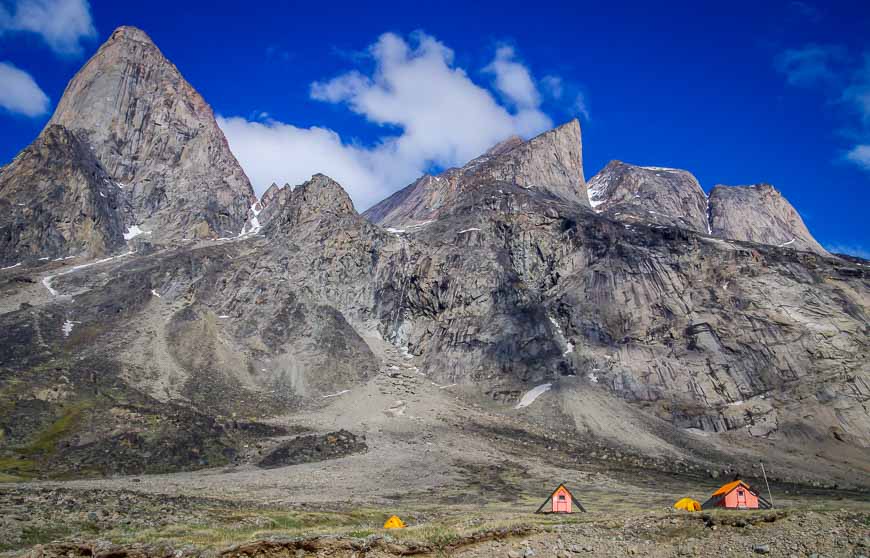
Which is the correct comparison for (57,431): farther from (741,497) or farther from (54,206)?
(54,206)

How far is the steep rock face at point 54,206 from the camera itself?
497ft

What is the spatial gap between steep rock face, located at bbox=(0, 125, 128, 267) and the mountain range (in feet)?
1.93

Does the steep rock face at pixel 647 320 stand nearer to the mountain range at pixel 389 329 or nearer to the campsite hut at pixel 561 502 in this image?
the mountain range at pixel 389 329

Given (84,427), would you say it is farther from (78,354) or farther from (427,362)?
(427,362)

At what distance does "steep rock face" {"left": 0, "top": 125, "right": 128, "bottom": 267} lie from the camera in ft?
497

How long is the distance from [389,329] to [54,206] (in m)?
100.0

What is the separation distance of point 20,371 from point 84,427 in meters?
27.0

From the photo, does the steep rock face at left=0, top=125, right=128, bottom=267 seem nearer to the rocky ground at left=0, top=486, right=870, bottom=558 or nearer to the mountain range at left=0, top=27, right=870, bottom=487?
the mountain range at left=0, top=27, right=870, bottom=487

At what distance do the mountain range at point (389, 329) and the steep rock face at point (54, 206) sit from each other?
59cm

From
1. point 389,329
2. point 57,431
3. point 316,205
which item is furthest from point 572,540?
point 316,205

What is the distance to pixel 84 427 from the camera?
8062 centimetres

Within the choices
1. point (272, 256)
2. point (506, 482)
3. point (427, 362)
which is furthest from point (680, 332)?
point (272, 256)

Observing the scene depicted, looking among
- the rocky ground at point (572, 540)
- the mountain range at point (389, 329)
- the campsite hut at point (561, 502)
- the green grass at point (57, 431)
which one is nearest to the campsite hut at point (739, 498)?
the campsite hut at point (561, 502)

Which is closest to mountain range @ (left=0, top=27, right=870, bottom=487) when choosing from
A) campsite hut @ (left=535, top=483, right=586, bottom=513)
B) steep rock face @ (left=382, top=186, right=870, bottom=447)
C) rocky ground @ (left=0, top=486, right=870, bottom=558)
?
steep rock face @ (left=382, top=186, right=870, bottom=447)
